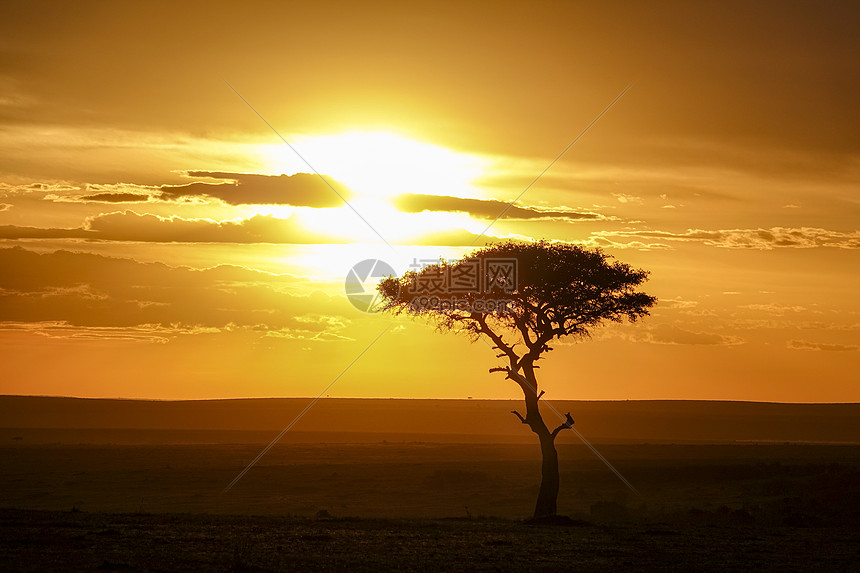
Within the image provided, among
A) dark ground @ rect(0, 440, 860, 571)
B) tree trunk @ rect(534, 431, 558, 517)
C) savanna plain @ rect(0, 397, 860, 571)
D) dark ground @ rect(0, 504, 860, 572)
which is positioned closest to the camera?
dark ground @ rect(0, 504, 860, 572)

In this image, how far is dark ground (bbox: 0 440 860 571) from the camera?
24844 mm

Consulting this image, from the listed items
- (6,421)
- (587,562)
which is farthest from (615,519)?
(6,421)

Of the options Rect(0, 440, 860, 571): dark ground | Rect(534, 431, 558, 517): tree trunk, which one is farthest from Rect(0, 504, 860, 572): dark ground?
Rect(534, 431, 558, 517): tree trunk

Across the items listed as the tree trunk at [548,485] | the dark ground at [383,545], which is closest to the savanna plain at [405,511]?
the dark ground at [383,545]

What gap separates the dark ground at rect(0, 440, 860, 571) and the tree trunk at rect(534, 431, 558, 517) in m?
1.78

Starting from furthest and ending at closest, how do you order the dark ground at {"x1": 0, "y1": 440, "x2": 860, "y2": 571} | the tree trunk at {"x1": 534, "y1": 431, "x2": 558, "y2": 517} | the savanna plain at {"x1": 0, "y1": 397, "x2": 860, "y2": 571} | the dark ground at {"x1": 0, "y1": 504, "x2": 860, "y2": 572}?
the tree trunk at {"x1": 534, "y1": 431, "x2": 558, "y2": 517}, the savanna plain at {"x1": 0, "y1": 397, "x2": 860, "y2": 571}, the dark ground at {"x1": 0, "y1": 440, "x2": 860, "y2": 571}, the dark ground at {"x1": 0, "y1": 504, "x2": 860, "y2": 572}

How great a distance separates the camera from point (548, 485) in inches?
1542

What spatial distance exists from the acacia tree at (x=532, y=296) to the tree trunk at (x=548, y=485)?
6 centimetres

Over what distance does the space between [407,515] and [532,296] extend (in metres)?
12.8

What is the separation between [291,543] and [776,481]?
1218 inches

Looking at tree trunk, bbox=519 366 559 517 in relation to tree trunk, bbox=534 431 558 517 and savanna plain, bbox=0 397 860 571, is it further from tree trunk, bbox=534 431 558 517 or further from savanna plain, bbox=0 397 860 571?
savanna plain, bbox=0 397 860 571

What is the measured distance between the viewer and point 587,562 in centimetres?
2533

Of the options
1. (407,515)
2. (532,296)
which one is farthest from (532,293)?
(407,515)

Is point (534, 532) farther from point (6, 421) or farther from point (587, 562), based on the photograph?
point (6, 421)
